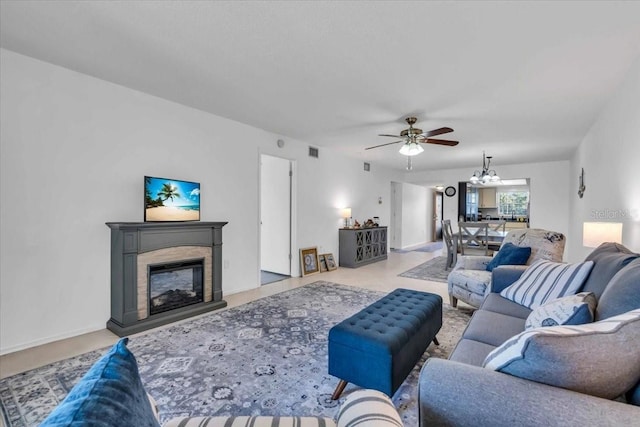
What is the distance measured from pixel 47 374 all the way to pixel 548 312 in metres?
3.37

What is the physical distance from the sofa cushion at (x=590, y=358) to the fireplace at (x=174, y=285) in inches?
134

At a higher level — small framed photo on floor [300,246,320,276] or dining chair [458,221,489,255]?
dining chair [458,221,489,255]

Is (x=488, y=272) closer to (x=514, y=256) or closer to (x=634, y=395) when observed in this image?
(x=514, y=256)

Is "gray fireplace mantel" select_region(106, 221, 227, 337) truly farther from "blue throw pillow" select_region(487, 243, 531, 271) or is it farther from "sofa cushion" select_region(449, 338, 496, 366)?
"blue throw pillow" select_region(487, 243, 531, 271)

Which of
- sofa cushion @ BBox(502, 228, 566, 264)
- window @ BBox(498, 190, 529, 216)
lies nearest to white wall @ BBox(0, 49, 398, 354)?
sofa cushion @ BBox(502, 228, 566, 264)

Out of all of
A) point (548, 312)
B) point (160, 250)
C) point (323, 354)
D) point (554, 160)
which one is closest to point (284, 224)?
point (160, 250)

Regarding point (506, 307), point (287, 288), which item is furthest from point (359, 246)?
point (506, 307)

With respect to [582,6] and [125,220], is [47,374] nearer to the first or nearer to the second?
[125,220]

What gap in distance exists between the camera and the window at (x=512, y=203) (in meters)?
11.5

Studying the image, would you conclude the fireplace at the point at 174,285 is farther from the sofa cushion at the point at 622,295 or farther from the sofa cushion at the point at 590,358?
the sofa cushion at the point at 622,295

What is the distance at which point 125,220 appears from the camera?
321 centimetres

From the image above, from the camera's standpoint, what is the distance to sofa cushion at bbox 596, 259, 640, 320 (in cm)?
117

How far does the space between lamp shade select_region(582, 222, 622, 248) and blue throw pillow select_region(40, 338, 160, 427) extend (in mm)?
3386

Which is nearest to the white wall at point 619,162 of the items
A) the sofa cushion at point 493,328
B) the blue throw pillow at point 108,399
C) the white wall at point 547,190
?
the sofa cushion at point 493,328
